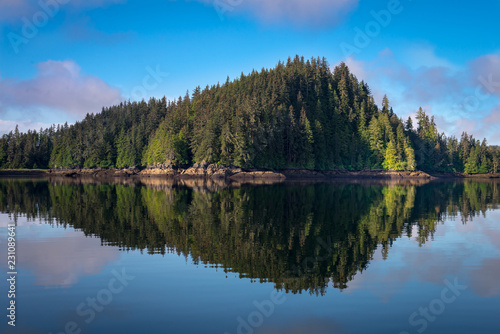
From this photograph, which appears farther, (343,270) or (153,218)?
(153,218)

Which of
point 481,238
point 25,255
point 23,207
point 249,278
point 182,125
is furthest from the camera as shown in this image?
point 182,125

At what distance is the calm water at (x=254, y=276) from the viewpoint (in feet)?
39.9

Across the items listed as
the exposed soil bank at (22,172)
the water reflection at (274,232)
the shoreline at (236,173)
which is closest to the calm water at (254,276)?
the water reflection at (274,232)

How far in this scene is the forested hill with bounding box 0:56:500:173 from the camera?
435 feet

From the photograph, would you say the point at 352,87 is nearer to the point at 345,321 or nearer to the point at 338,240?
the point at 338,240

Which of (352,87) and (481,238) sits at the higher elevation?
(352,87)

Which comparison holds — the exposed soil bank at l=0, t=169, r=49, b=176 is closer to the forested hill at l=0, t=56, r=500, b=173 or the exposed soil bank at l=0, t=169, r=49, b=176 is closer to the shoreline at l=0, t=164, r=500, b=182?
the shoreline at l=0, t=164, r=500, b=182

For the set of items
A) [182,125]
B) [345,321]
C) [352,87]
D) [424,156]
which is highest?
[352,87]

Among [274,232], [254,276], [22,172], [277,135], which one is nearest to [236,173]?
[277,135]

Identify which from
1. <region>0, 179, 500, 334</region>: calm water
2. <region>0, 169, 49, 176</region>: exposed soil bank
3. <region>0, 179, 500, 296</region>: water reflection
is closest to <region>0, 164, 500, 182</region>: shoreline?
<region>0, 169, 49, 176</region>: exposed soil bank

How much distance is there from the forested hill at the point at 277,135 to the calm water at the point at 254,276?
96.7 m

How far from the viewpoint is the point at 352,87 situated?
610 ft

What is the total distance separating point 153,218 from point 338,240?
17052 millimetres

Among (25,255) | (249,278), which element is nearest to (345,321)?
(249,278)
